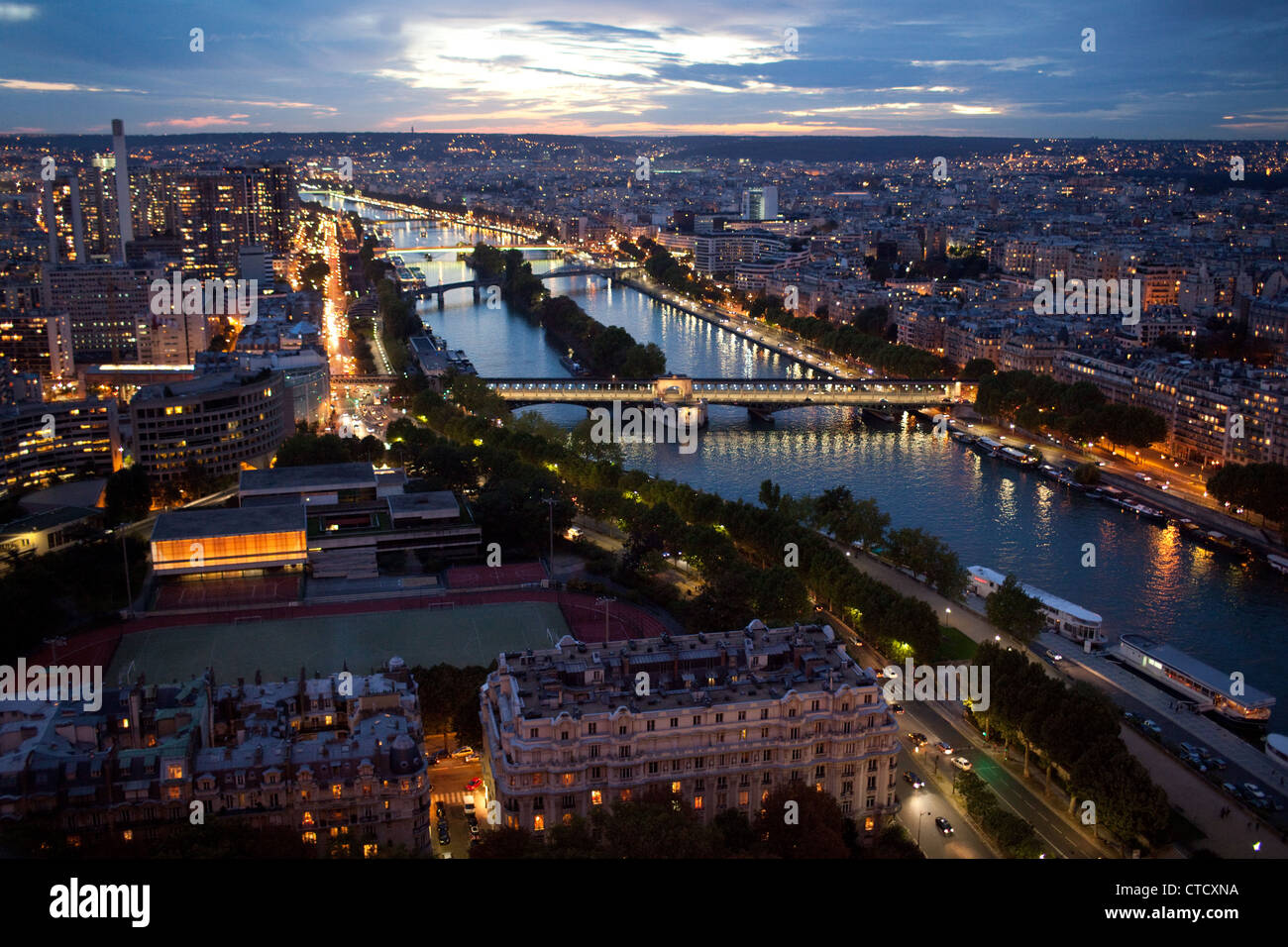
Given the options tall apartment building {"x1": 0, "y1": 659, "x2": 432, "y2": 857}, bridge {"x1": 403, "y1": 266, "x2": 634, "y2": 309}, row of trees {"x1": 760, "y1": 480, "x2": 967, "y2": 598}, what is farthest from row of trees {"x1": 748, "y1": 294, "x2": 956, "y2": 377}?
tall apartment building {"x1": 0, "y1": 659, "x2": 432, "y2": 857}

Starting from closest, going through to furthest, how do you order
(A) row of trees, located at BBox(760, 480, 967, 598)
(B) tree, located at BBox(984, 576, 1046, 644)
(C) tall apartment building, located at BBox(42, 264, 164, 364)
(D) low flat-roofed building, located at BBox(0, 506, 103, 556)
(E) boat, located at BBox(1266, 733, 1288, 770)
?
(E) boat, located at BBox(1266, 733, 1288, 770) → (B) tree, located at BBox(984, 576, 1046, 644) → (A) row of trees, located at BBox(760, 480, 967, 598) → (D) low flat-roofed building, located at BBox(0, 506, 103, 556) → (C) tall apartment building, located at BBox(42, 264, 164, 364)

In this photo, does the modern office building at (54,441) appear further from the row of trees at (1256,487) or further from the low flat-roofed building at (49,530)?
the row of trees at (1256,487)

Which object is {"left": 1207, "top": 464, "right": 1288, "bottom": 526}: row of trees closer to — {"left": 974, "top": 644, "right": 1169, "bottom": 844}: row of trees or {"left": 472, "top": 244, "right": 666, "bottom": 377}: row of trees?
{"left": 974, "top": 644, "right": 1169, "bottom": 844}: row of trees

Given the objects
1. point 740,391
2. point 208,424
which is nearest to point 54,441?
point 208,424

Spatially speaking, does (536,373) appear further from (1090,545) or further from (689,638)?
(689,638)

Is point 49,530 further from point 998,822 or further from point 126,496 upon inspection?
point 998,822
